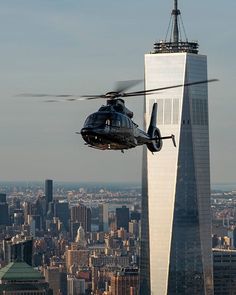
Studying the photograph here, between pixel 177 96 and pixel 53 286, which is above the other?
pixel 177 96

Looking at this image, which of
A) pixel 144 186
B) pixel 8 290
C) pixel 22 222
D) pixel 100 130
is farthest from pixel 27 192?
pixel 100 130

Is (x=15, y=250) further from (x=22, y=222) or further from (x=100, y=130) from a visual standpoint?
(x=100, y=130)

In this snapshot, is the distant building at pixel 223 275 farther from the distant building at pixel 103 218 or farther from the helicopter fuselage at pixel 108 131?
the helicopter fuselage at pixel 108 131

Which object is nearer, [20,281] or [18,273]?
[20,281]

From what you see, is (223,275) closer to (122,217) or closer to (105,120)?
(122,217)

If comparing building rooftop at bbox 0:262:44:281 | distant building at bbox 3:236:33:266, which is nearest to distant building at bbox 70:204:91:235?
distant building at bbox 3:236:33:266

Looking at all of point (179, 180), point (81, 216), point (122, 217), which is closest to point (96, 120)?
point (179, 180)
